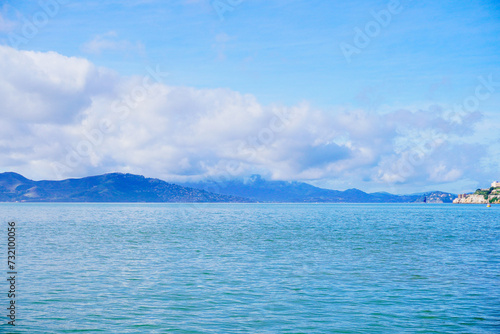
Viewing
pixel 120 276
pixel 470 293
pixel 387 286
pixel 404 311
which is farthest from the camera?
pixel 120 276

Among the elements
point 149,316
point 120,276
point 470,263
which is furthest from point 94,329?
point 470,263

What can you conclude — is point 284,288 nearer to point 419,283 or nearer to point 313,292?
point 313,292

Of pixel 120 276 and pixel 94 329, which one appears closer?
pixel 94 329

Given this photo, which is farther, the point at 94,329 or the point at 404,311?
the point at 404,311

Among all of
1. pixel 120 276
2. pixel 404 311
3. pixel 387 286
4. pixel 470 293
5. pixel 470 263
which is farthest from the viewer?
pixel 470 263

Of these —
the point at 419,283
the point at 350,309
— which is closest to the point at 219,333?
the point at 350,309

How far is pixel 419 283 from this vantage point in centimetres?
3372

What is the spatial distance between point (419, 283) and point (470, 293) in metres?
4.20

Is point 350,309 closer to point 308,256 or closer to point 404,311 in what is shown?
point 404,311

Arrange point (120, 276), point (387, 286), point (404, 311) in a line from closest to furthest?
point (404, 311) → point (387, 286) → point (120, 276)

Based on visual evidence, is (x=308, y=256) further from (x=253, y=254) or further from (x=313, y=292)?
(x=313, y=292)

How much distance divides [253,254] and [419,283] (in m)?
21.9

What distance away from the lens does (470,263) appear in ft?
146

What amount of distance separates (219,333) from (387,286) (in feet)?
53.6
